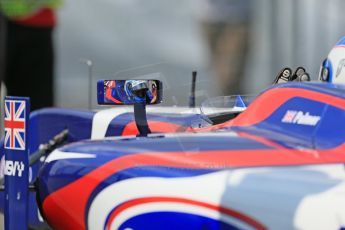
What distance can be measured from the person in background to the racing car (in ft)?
16.9

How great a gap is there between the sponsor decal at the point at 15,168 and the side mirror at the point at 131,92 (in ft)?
1.16

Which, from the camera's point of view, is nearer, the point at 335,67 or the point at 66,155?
the point at 66,155

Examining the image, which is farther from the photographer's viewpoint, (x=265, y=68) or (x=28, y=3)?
(x=28, y=3)

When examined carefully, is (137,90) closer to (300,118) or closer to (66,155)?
(66,155)

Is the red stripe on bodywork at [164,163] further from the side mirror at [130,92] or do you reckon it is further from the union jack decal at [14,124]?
the side mirror at [130,92]

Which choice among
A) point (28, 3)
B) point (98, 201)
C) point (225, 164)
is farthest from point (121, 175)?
point (28, 3)

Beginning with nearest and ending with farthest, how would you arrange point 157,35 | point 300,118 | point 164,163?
point 164,163
point 300,118
point 157,35

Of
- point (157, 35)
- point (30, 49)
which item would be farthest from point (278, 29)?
point (30, 49)

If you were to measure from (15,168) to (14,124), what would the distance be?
154mm

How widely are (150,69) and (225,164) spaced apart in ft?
2.88

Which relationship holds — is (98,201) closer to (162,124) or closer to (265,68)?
(162,124)

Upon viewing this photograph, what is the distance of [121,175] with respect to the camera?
225cm

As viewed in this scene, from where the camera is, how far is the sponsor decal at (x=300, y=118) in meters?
2.31

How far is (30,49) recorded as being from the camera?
7773mm
